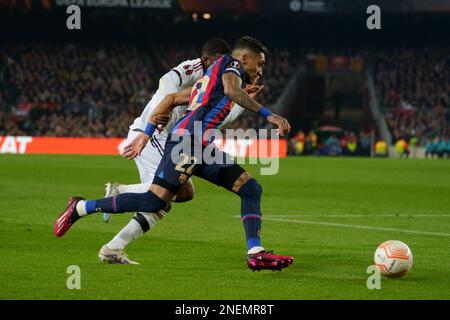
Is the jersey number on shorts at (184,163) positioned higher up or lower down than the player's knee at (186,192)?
higher up

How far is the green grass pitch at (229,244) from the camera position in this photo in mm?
7574

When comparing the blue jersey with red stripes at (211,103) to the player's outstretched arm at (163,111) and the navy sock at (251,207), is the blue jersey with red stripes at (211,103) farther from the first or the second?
the navy sock at (251,207)

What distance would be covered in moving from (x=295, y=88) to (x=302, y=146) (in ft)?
19.1

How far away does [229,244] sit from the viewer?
1102cm

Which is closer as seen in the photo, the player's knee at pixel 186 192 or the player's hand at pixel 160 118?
the player's hand at pixel 160 118

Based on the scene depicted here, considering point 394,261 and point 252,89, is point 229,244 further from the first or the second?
point 394,261

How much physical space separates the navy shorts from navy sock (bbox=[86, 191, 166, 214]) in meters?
0.16

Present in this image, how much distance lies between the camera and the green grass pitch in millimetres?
7574

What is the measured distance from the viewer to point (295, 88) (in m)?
50.9

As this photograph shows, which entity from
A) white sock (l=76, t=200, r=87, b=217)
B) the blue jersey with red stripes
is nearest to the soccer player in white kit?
white sock (l=76, t=200, r=87, b=217)

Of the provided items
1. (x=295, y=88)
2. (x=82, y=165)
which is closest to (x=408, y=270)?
(x=82, y=165)

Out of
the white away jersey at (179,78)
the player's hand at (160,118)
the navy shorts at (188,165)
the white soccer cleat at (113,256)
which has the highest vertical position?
the white away jersey at (179,78)

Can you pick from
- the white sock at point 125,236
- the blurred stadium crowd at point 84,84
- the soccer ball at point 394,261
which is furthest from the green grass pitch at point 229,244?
the blurred stadium crowd at point 84,84

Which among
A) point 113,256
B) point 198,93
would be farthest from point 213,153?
point 113,256
